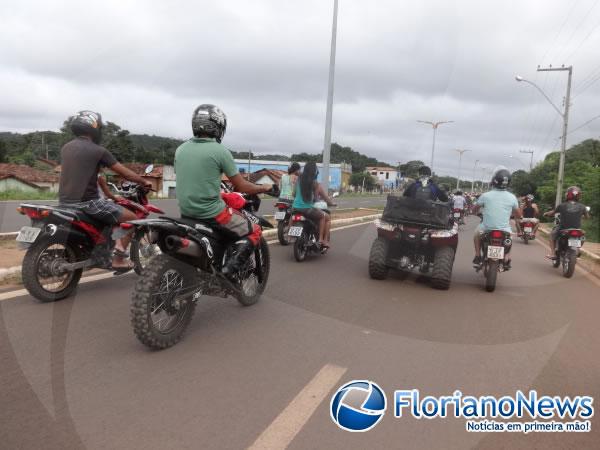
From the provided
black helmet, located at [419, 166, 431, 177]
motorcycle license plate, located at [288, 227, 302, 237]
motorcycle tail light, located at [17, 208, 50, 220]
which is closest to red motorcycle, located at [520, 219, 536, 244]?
black helmet, located at [419, 166, 431, 177]

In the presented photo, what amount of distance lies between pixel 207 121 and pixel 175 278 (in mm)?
1407

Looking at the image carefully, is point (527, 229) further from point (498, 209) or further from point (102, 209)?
point (102, 209)

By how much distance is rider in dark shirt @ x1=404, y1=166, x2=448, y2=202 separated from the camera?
8.00 m

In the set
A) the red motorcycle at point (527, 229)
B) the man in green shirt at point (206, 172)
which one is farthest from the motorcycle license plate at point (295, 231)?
the red motorcycle at point (527, 229)

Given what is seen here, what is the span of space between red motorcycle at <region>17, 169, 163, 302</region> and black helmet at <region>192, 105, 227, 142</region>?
3.50 ft

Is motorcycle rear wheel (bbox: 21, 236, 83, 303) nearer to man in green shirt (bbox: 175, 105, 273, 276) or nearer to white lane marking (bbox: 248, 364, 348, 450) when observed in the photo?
man in green shirt (bbox: 175, 105, 273, 276)

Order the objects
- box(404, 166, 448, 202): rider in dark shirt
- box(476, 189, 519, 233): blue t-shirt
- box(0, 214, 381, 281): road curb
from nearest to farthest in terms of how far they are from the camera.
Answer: box(0, 214, 381, 281): road curb, box(476, 189, 519, 233): blue t-shirt, box(404, 166, 448, 202): rider in dark shirt

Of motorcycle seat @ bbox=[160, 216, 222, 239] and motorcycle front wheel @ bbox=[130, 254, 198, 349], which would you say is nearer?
motorcycle front wheel @ bbox=[130, 254, 198, 349]

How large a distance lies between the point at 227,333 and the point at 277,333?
17.9 inches

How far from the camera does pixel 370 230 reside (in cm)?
1538

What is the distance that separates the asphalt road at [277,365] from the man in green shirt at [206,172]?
3.39 feet

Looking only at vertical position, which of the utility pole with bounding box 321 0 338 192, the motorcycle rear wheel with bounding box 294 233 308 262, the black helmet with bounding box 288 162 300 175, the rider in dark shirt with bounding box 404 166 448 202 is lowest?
the motorcycle rear wheel with bounding box 294 233 308 262

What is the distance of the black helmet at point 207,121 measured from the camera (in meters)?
4.22

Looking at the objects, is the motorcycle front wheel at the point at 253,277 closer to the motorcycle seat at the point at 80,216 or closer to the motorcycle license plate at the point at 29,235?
the motorcycle seat at the point at 80,216
